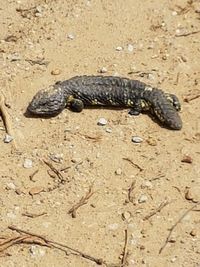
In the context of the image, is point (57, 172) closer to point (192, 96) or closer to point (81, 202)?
point (81, 202)

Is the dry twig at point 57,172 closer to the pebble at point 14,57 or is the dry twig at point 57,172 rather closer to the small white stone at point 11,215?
the small white stone at point 11,215

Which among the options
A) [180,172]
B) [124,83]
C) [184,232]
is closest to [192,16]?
[124,83]

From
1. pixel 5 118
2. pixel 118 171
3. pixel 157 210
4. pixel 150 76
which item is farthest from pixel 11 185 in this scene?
pixel 150 76

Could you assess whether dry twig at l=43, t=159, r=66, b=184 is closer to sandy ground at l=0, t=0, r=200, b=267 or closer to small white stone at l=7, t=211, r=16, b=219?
sandy ground at l=0, t=0, r=200, b=267

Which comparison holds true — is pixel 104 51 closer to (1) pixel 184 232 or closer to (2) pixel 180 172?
(2) pixel 180 172

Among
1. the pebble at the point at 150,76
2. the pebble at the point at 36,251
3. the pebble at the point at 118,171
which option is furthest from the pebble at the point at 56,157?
the pebble at the point at 150,76
